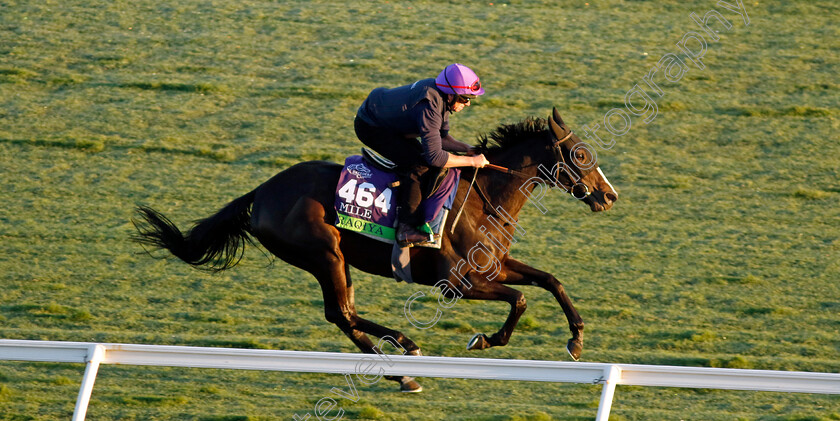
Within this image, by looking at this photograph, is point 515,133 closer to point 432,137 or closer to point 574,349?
point 432,137

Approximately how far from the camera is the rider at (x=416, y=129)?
4.84 m

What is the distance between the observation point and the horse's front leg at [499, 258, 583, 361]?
497 cm

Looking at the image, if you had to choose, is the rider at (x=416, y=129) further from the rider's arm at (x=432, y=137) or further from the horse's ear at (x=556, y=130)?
the horse's ear at (x=556, y=130)

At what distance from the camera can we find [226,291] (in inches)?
272

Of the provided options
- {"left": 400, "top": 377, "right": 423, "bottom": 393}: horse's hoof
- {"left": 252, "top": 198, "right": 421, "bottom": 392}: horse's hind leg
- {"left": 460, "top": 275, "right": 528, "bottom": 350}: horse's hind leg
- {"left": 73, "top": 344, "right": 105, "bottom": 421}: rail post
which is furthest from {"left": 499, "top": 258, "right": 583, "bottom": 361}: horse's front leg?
{"left": 73, "top": 344, "right": 105, "bottom": 421}: rail post

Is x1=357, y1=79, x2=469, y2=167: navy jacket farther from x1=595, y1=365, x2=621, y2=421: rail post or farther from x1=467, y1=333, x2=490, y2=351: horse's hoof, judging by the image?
x1=595, y1=365, x2=621, y2=421: rail post

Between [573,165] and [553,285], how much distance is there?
67 centimetres

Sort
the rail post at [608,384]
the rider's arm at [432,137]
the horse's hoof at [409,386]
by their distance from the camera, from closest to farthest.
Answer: the rail post at [608,384]
the rider's arm at [432,137]
the horse's hoof at [409,386]

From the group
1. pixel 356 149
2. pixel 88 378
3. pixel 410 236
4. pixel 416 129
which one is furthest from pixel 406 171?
pixel 356 149

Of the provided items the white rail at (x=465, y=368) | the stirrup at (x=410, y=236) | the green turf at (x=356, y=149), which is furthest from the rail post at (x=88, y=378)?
the stirrup at (x=410, y=236)

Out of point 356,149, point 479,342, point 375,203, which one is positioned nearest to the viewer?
point 375,203

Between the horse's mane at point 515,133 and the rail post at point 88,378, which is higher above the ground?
the horse's mane at point 515,133

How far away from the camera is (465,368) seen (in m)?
3.60

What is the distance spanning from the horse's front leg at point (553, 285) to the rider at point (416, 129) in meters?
0.53
